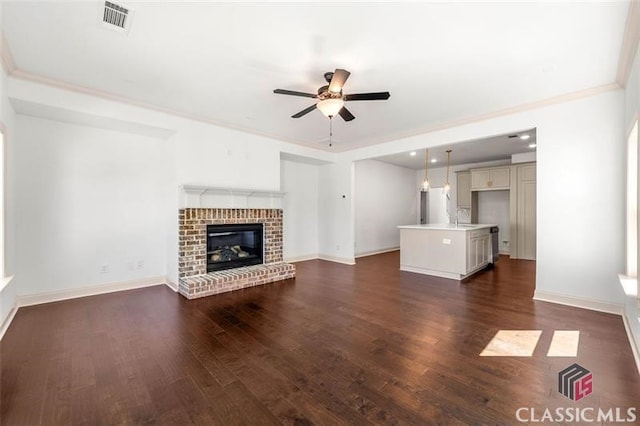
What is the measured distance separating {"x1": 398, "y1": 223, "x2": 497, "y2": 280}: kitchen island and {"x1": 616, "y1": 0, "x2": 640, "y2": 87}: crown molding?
2730mm

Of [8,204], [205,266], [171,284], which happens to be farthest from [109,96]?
[171,284]

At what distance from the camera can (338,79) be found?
8.89 feet

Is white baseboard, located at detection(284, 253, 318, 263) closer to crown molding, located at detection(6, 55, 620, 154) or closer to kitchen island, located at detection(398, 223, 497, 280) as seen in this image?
kitchen island, located at detection(398, 223, 497, 280)

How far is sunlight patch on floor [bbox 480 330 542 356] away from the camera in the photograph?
2.44 m

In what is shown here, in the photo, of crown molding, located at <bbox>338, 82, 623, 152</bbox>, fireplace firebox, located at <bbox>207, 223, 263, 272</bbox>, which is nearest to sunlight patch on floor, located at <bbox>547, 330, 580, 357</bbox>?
crown molding, located at <bbox>338, 82, 623, 152</bbox>

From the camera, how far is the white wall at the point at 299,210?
6.71 m

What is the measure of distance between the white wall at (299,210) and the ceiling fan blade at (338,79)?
3878 millimetres

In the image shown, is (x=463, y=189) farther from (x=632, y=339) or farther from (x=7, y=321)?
(x=7, y=321)

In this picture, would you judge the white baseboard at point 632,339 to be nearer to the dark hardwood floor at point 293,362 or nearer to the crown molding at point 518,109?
the dark hardwood floor at point 293,362

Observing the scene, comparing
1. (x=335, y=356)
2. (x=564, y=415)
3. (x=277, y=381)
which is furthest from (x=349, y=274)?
(x=564, y=415)

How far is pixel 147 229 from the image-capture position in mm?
4617

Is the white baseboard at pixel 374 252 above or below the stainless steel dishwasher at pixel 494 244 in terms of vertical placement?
below

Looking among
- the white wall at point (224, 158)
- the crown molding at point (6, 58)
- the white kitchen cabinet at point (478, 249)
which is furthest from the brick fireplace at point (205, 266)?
the white kitchen cabinet at point (478, 249)

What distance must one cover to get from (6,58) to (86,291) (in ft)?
9.83
